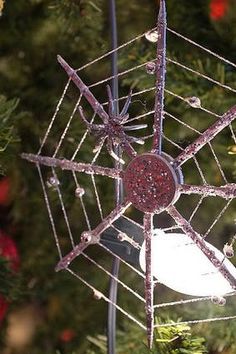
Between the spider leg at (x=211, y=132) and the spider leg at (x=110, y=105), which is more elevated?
the spider leg at (x=110, y=105)

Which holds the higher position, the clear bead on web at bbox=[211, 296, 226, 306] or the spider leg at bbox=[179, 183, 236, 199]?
the spider leg at bbox=[179, 183, 236, 199]

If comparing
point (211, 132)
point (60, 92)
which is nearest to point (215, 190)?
point (211, 132)

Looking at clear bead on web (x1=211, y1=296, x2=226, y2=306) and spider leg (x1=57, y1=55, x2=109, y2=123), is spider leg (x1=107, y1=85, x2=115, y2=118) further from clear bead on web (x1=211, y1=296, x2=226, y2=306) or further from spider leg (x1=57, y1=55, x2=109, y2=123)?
clear bead on web (x1=211, y1=296, x2=226, y2=306)

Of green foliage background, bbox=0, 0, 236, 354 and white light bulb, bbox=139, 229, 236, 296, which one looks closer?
white light bulb, bbox=139, 229, 236, 296

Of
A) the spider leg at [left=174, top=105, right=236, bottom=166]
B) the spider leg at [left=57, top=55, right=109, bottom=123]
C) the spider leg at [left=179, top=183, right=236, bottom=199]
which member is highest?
the spider leg at [left=57, top=55, right=109, bottom=123]

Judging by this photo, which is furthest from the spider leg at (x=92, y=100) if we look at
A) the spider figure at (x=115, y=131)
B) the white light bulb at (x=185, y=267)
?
the white light bulb at (x=185, y=267)

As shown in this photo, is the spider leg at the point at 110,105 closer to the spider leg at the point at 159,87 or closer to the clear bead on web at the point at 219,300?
the spider leg at the point at 159,87

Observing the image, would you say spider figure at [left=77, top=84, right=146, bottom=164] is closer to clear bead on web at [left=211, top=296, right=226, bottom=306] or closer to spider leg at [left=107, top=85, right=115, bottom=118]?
spider leg at [left=107, top=85, right=115, bottom=118]

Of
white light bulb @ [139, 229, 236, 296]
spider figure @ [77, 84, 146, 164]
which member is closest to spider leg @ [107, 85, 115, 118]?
spider figure @ [77, 84, 146, 164]
